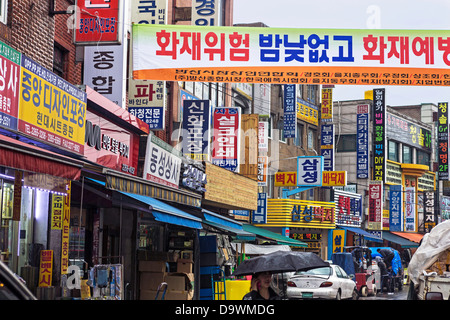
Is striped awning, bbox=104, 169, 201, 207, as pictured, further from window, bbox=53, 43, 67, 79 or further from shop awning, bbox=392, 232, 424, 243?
shop awning, bbox=392, 232, 424, 243

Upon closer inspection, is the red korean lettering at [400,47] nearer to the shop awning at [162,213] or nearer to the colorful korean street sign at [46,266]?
the shop awning at [162,213]

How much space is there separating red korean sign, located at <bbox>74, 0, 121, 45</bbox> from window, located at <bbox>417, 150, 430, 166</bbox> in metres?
51.9

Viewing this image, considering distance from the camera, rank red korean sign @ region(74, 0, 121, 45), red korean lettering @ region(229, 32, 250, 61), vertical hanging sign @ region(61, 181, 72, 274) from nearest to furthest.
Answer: red korean lettering @ region(229, 32, 250, 61)
vertical hanging sign @ region(61, 181, 72, 274)
red korean sign @ region(74, 0, 121, 45)

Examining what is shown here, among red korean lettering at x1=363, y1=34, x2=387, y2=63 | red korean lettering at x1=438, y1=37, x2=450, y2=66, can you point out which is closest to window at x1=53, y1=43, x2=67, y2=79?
red korean lettering at x1=363, y1=34, x2=387, y2=63

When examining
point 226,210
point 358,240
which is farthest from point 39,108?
point 358,240

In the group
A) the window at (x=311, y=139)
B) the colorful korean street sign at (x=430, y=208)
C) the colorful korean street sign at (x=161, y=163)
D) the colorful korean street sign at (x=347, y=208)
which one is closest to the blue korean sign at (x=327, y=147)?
the colorful korean street sign at (x=347, y=208)

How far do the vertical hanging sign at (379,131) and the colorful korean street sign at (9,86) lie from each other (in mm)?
38972

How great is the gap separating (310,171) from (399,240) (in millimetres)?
17369

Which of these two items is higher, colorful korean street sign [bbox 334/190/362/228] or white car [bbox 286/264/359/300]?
colorful korean street sign [bbox 334/190/362/228]

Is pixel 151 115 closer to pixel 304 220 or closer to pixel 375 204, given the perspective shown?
pixel 304 220

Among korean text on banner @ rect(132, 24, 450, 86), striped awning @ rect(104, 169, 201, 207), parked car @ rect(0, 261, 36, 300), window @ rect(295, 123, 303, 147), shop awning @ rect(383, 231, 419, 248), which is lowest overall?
shop awning @ rect(383, 231, 419, 248)

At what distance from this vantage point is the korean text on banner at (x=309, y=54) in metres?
12.9

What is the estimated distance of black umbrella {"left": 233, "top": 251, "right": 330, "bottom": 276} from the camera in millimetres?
10789

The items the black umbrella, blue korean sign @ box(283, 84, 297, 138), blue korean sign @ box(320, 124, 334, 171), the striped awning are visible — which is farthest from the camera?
blue korean sign @ box(320, 124, 334, 171)
